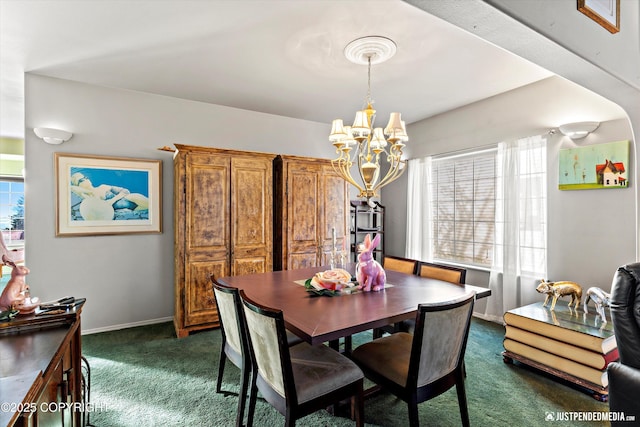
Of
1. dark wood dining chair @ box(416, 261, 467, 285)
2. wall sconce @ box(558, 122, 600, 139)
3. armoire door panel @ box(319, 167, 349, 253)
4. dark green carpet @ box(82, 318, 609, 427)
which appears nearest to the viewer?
dark green carpet @ box(82, 318, 609, 427)

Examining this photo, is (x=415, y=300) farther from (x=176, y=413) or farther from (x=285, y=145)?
(x=285, y=145)

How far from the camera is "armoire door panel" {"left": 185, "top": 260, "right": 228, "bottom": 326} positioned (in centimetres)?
330

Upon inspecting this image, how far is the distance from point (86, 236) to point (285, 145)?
260 centimetres

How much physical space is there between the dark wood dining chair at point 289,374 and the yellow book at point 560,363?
1.66 metres

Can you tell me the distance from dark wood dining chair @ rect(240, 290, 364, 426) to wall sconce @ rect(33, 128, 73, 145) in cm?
285

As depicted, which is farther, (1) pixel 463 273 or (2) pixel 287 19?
(1) pixel 463 273

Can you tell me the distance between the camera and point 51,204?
318 cm

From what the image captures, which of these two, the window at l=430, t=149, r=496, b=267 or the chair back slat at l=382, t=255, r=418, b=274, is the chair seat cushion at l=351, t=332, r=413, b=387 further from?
the window at l=430, t=149, r=496, b=267

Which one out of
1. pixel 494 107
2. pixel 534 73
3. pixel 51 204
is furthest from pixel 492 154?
pixel 51 204

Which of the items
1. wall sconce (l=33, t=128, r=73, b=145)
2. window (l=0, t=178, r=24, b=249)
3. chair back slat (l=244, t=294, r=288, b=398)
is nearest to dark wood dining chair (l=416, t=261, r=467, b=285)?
chair back slat (l=244, t=294, r=288, b=398)

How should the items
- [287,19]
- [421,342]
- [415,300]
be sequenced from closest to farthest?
[421,342], [415,300], [287,19]

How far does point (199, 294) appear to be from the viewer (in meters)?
3.35

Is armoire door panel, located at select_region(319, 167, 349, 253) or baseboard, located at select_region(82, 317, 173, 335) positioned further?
armoire door panel, located at select_region(319, 167, 349, 253)

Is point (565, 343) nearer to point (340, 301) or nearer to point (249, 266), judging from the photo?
point (340, 301)
